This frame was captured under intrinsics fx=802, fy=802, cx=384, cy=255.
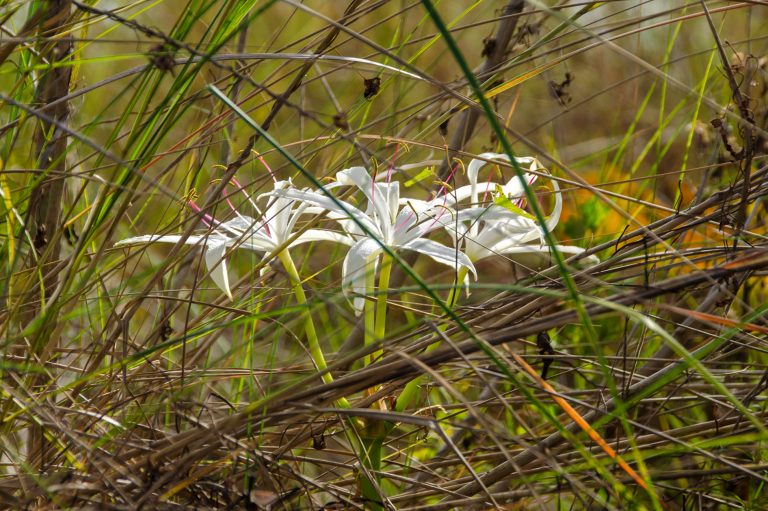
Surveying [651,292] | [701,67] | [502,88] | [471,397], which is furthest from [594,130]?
[651,292]

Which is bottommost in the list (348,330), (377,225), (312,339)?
(348,330)

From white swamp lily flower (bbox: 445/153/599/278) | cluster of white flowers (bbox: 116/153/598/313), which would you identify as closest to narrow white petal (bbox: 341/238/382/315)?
cluster of white flowers (bbox: 116/153/598/313)

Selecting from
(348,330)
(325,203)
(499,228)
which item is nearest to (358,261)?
(325,203)

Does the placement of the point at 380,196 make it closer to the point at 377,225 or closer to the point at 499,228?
the point at 377,225

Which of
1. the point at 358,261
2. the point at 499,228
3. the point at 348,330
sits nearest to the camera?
the point at 358,261

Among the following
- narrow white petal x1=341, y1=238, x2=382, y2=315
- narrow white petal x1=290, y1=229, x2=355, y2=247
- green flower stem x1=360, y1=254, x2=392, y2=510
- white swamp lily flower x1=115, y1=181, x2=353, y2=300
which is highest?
white swamp lily flower x1=115, y1=181, x2=353, y2=300

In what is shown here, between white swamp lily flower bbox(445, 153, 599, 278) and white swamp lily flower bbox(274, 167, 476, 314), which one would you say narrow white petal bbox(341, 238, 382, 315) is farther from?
white swamp lily flower bbox(445, 153, 599, 278)

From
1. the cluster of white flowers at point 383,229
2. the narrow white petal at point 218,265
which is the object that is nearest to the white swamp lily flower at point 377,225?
the cluster of white flowers at point 383,229

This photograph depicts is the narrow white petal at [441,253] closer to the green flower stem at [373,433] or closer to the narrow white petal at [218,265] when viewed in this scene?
the green flower stem at [373,433]
